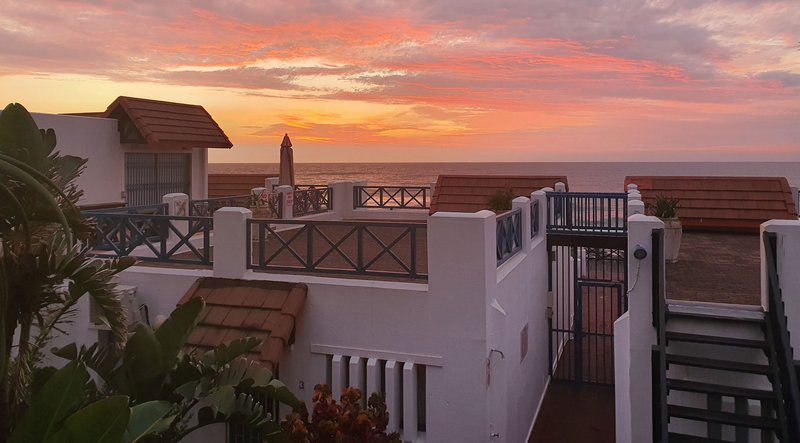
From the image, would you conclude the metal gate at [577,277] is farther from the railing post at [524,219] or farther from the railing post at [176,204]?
the railing post at [176,204]

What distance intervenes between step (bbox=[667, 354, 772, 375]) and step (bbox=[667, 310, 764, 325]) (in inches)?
23.6

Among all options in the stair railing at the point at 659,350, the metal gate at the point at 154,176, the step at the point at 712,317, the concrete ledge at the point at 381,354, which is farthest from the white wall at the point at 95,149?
the step at the point at 712,317

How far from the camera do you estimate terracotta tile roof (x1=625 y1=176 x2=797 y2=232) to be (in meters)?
17.6

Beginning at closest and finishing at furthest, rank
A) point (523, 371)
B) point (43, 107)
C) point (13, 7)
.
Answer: point (523, 371) < point (13, 7) < point (43, 107)

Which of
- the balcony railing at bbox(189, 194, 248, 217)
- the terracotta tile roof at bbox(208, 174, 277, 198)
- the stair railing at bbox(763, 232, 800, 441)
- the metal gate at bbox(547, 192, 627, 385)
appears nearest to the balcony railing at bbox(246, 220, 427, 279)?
the balcony railing at bbox(189, 194, 248, 217)

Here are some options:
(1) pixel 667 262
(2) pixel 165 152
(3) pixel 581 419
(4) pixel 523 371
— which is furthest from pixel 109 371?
(2) pixel 165 152

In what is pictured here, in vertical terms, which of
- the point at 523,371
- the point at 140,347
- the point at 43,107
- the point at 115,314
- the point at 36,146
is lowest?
the point at 523,371

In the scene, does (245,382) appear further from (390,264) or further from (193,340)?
(390,264)

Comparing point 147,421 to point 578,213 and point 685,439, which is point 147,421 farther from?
point 578,213

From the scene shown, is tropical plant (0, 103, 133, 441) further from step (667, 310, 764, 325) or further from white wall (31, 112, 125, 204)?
white wall (31, 112, 125, 204)

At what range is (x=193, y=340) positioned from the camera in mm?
8914

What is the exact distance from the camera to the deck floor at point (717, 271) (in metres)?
10.4

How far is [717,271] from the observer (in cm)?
1241

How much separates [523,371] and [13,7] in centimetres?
1472
